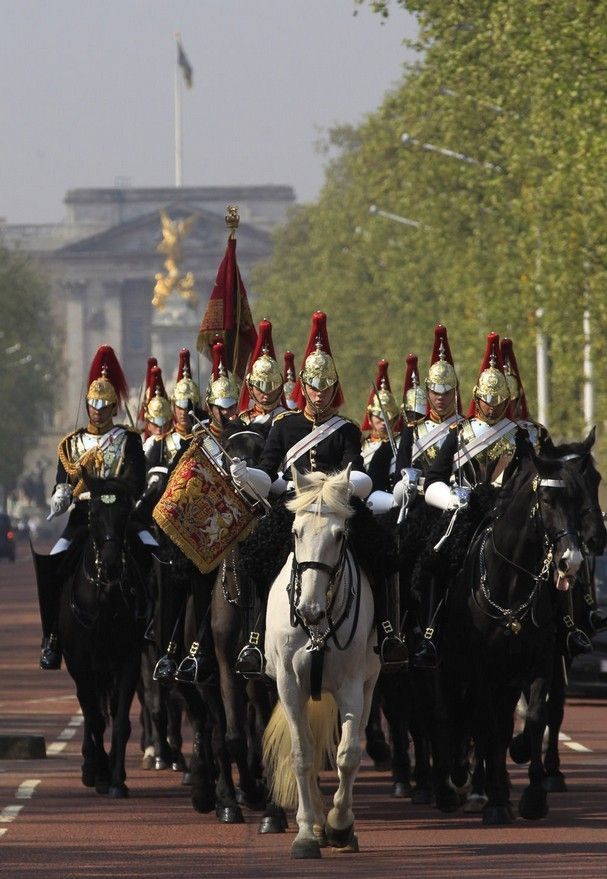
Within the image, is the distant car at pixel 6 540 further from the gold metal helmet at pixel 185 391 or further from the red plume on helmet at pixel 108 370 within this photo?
the red plume on helmet at pixel 108 370

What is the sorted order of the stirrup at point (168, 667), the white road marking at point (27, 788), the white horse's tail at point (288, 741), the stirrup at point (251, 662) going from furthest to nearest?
the white road marking at point (27, 788) → the stirrup at point (168, 667) → the stirrup at point (251, 662) → the white horse's tail at point (288, 741)

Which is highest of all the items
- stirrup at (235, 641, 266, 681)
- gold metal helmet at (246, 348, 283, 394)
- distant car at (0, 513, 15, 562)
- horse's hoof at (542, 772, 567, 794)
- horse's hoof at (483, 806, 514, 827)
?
gold metal helmet at (246, 348, 283, 394)

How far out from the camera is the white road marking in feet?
54.9

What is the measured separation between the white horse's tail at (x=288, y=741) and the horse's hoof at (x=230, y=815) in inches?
38.3

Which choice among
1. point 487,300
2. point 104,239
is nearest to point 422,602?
point 487,300

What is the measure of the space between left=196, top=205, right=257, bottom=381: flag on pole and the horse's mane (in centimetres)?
563

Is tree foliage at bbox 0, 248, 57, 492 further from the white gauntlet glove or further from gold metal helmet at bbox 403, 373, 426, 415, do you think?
the white gauntlet glove

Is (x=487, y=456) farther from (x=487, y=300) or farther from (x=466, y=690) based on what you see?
(x=487, y=300)

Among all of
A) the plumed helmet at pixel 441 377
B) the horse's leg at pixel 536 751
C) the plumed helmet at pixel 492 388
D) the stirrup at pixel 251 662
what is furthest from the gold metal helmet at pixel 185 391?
the horse's leg at pixel 536 751

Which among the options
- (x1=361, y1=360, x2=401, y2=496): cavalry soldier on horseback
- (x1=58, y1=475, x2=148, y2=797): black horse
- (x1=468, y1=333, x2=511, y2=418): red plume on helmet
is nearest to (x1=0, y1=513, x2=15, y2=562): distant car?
(x1=361, y1=360, x2=401, y2=496): cavalry soldier on horseback

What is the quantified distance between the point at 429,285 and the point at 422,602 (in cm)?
5987

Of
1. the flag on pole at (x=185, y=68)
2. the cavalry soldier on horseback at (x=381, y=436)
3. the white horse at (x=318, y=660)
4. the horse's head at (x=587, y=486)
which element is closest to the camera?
the white horse at (x=318, y=660)

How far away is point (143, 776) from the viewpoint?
18.1 metres

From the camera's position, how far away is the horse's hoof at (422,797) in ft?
52.9
